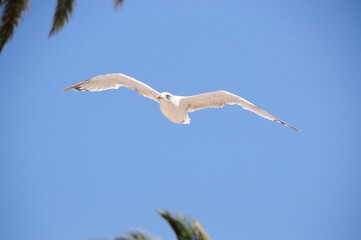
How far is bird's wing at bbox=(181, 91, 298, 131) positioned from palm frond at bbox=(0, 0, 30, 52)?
22.1 ft

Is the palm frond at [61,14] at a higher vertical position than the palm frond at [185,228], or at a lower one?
higher

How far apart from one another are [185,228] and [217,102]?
7.52 metres

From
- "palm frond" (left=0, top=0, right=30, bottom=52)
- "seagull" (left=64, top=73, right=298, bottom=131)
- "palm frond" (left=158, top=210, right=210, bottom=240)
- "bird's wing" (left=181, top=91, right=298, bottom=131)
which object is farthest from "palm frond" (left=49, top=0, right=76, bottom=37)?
"bird's wing" (left=181, top=91, right=298, bottom=131)

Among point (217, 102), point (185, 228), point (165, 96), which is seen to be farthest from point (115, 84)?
point (185, 228)

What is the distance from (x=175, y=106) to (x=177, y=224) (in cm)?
694

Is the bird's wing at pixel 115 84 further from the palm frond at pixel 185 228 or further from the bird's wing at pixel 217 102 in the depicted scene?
the palm frond at pixel 185 228

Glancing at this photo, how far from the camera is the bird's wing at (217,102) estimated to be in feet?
45.4

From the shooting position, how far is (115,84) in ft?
46.8

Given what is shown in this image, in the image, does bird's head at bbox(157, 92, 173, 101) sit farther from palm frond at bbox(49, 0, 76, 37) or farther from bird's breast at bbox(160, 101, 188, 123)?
palm frond at bbox(49, 0, 76, 37)

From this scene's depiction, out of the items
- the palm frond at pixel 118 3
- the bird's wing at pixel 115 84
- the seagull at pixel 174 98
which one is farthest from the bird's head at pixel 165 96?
the palm frond at pixel 118 3

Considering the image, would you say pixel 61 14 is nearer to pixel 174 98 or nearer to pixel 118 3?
pixel 118 3

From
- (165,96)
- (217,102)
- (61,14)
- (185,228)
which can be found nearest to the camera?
(185,228)

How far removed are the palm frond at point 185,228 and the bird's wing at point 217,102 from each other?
710 cm

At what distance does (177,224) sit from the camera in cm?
693
